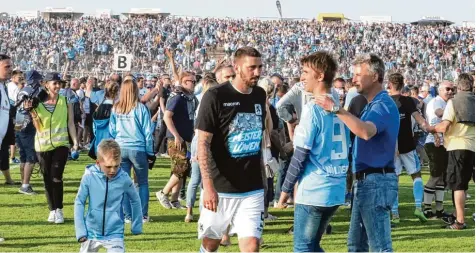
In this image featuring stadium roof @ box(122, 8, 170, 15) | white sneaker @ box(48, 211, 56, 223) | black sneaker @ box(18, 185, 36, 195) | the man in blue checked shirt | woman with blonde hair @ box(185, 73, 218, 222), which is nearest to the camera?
the man in blue checked shirt

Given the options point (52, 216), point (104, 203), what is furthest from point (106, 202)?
point (52, 216)

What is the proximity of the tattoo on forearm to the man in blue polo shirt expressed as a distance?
104cm

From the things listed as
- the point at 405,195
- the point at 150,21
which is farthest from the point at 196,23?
the point at 405,195

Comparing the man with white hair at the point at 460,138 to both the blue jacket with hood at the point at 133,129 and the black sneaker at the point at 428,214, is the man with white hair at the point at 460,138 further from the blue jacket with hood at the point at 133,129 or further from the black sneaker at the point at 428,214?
the blue jacket with hood at the point at 133,129

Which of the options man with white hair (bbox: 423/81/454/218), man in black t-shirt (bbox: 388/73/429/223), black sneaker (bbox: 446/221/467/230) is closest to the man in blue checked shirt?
man in black t-shirt (bbox: 388/73/429/223)

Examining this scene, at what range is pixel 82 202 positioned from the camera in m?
7.07

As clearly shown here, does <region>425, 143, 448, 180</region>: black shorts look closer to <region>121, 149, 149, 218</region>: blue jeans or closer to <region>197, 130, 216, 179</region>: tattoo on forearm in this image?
<region>121, 149, 149, 218</region>: blue jeans

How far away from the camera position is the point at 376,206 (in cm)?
641

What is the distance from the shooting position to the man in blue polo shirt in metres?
6.40

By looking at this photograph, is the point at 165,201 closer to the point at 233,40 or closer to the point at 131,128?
the point at 131,128

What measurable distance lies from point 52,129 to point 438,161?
16.3 feet

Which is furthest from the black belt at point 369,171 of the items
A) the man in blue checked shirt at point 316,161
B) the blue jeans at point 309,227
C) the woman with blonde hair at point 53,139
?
the woman with blonde hair at point 53,139

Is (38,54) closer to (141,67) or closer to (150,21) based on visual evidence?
(141,67)

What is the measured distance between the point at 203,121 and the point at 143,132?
421 cm
